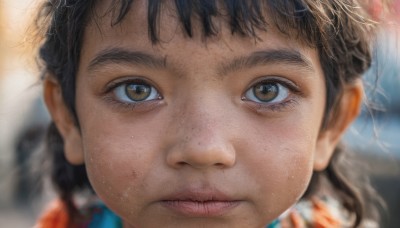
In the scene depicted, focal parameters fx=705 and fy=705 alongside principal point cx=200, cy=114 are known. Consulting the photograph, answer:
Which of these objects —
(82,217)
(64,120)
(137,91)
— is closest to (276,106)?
(137,91)

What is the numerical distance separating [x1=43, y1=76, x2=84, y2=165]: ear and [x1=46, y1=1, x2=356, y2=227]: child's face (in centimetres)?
27

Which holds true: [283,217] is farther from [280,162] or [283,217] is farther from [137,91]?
[137,91]

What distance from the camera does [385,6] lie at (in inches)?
93.4

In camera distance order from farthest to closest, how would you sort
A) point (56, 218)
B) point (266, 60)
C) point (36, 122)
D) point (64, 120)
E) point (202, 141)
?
point (36, 122) < point (56, 218) < point (64, 120) < point (266, 60) < point (202, 141)

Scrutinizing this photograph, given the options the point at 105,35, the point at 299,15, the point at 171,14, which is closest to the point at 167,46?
the point at 171,14

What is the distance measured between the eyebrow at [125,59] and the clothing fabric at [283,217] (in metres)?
0.81

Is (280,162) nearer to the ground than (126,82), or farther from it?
nearer to the ground

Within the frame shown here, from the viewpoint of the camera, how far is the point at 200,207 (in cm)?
178

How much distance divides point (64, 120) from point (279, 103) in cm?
74

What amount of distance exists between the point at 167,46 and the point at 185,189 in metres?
0.36

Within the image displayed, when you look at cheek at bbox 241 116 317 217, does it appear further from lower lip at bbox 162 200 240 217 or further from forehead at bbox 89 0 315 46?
forehead at bbox 89 0 315 46

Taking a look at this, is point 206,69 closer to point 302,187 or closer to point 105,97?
point 105,97

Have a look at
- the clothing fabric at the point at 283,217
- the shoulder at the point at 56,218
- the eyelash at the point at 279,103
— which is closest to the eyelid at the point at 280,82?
the eyelash at the point at 279,103

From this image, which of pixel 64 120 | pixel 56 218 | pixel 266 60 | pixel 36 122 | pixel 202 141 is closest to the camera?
pixel 202 141
